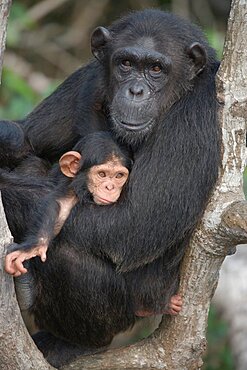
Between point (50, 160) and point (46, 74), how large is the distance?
650 centimetres

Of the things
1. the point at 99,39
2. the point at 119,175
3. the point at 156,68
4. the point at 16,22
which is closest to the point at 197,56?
the point at 156,68

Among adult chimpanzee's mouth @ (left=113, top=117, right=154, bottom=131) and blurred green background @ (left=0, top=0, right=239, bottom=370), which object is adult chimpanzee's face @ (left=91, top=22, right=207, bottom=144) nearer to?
adult chimpanzee's mouth @ (left=113, top=117, right=154, bottom=131)

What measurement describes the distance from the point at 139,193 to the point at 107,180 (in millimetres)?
219

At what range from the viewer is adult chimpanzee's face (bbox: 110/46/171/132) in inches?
242

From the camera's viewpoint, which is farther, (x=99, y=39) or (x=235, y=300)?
(x=235, y=300)

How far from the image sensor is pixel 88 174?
6.14 metres

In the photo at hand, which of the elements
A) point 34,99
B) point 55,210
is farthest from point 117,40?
point 34,99

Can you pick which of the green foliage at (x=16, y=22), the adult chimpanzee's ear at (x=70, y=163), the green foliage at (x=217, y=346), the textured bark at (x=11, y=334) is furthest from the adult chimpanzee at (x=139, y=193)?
the green foliage at (x=16, y=22)

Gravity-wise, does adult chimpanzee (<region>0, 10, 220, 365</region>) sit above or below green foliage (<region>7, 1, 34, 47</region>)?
above

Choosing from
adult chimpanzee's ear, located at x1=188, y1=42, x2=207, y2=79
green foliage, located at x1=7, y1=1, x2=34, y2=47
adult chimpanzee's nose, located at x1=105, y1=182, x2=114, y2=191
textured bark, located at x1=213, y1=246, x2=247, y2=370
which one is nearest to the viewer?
adult chimpanzee's nose, located at x1=105, y1=182, x2=114, y2=191

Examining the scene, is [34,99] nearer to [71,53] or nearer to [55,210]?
[71,53]

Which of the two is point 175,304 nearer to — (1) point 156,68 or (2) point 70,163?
(2) point 70,163

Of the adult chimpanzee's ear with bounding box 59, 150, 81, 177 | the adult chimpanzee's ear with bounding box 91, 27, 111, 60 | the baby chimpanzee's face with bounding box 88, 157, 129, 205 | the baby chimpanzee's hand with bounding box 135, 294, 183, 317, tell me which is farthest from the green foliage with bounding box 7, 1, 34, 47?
the baby chimpanzee's hand with bounding box 135, 294, 183, 317

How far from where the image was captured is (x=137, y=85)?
6227mm
